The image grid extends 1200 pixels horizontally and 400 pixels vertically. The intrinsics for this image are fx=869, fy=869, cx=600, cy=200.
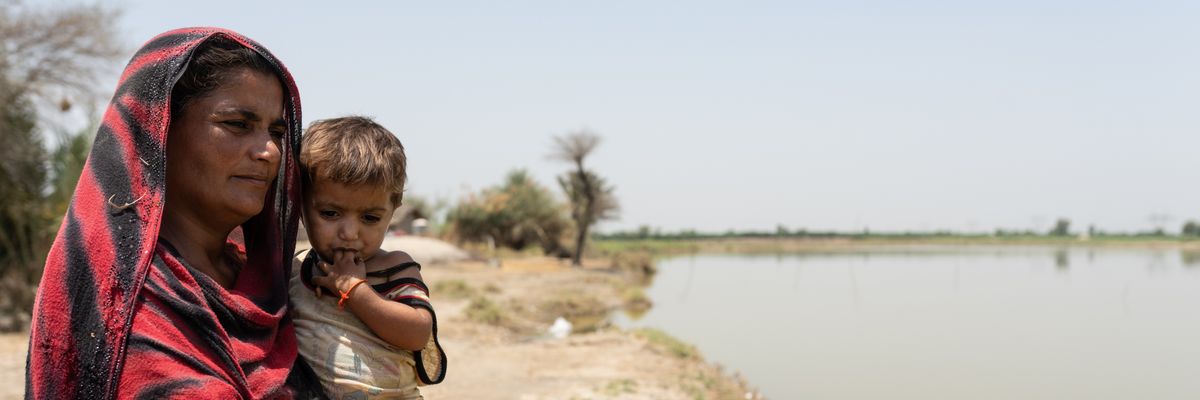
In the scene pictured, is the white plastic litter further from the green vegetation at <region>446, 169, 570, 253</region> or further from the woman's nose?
the green vegetation at <region>446, 169, 570, 253</region>

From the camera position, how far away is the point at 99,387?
1262mm

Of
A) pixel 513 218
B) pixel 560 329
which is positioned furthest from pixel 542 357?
pixel 513 218

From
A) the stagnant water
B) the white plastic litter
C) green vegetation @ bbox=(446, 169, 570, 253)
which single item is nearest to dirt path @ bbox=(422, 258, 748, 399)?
the white plastic litter

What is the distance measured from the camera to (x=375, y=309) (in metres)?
1.73

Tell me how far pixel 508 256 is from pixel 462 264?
691cm

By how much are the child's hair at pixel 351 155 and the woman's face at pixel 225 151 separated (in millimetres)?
167

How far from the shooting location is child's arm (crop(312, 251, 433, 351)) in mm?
1722

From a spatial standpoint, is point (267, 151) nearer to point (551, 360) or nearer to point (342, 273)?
point (342, 273)

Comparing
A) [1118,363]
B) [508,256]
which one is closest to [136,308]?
[1118,363]

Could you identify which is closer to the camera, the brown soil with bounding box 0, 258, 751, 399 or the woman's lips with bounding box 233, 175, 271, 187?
the woman's lips with bounding box 233, 175, 271, 187

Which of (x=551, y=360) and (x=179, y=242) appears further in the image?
(x=551, y=360)

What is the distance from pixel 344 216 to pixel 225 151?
0.37 m

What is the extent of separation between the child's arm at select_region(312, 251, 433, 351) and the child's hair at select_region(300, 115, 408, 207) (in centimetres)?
17

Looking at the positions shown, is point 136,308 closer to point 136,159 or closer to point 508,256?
point 136,159
